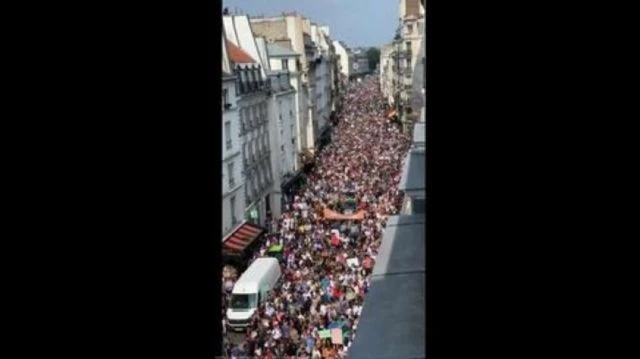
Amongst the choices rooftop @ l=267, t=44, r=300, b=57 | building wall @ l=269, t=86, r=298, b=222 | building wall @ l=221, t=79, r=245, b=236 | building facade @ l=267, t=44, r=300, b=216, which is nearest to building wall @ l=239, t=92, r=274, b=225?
building wall @ l=221, t=79, r=245, b=236

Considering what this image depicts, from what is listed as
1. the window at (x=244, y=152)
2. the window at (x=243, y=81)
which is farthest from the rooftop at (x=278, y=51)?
the window at (x=244, y=152)

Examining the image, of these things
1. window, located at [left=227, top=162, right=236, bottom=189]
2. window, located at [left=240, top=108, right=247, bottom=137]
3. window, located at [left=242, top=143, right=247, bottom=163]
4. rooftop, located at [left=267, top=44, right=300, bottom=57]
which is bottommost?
window, located at [left=227, top=162, right=236, bottom=189]

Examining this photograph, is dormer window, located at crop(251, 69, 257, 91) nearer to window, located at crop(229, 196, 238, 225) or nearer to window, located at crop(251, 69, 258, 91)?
window, located at crop(251, 69, 258, 91)

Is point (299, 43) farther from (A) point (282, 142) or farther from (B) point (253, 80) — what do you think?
(B) point (253, 80)
